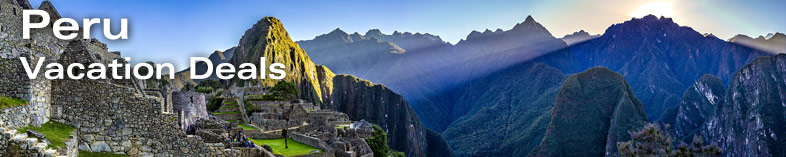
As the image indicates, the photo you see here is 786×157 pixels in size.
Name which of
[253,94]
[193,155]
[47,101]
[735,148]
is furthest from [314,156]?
[735,148]

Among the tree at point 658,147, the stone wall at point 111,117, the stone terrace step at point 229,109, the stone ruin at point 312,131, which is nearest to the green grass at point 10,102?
the stone wall at point 111,117

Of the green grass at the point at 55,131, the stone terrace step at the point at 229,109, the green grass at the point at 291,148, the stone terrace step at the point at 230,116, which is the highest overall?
the stone terrace step at the point at 229,109

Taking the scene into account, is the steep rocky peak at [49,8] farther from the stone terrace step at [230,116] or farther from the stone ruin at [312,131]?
the stone ruin at [312,131]

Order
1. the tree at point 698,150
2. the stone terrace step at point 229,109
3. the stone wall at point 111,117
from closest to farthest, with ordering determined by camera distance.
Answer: the stone wall at point 111,117 → the tree at point 698,150 → the stone terrace step at point 229,109

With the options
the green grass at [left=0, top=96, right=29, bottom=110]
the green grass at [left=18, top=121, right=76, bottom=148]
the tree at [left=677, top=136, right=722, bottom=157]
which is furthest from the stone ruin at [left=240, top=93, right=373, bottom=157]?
the tree at [left=677, top=136, right=722, bottom=157]

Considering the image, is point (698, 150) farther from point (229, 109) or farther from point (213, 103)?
point (213, 103)

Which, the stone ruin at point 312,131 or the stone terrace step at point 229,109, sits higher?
the stone terrace step at point 229,109
